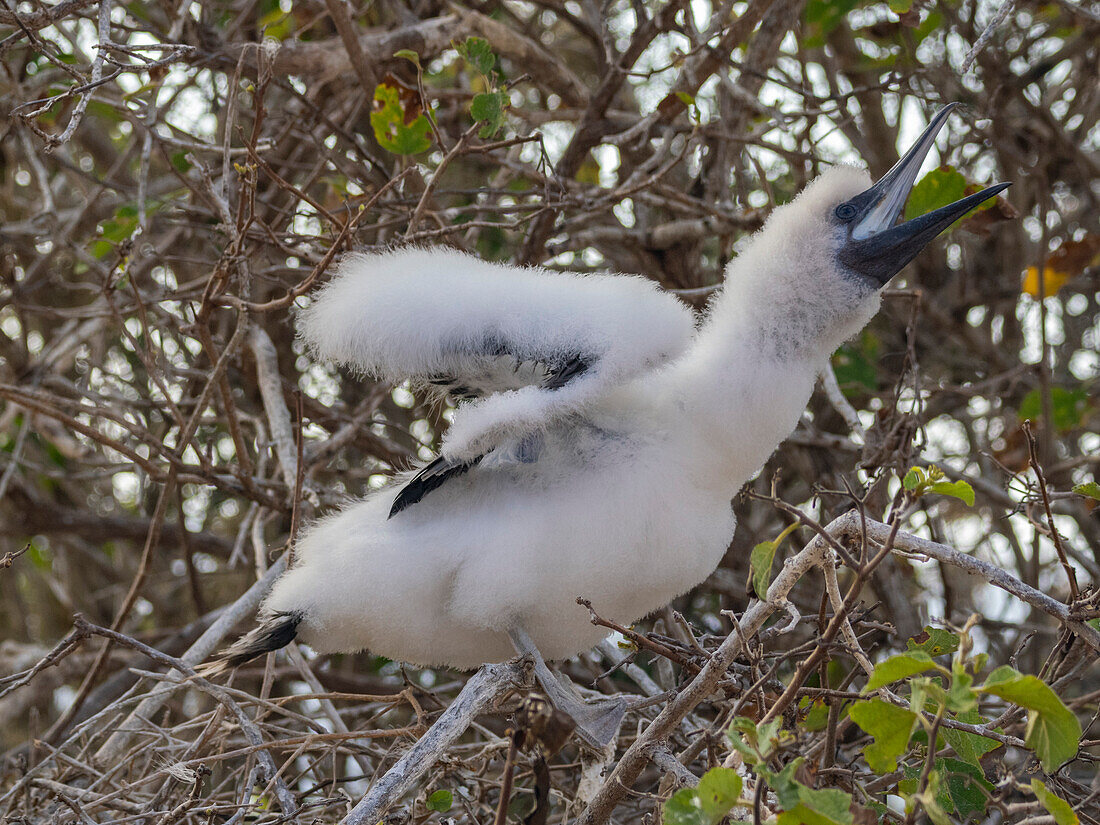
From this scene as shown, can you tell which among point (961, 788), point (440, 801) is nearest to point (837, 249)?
point (961, 788)

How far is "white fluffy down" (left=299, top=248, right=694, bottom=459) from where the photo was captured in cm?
171

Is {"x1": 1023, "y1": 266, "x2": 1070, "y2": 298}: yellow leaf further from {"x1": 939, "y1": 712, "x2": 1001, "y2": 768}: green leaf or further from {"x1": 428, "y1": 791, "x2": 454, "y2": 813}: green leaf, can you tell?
{"x1": 428, "y1": 791, "x2": 454, "y2": 813}: green leaf

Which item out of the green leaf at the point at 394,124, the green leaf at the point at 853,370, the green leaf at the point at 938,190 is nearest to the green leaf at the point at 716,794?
the green leaf at the point at 938,190

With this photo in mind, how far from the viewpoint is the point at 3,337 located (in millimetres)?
3340

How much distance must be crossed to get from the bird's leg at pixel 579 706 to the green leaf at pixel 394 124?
45.3 inches

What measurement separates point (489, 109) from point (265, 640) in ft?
3.76

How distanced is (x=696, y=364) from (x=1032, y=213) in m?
2.64

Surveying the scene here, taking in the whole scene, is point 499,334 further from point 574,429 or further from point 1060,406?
point 1060,406

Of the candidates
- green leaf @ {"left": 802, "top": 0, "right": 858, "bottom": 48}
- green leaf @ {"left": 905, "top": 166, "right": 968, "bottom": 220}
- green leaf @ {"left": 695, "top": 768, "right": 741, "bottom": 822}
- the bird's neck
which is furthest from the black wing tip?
green leaf @ {"left": 802, "top": 0, "right": 858, "bottom": 48}

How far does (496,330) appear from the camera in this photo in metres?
1.75

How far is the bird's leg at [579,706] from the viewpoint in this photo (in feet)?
6.03

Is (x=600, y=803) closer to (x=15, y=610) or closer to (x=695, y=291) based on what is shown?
(x=695, y=291)

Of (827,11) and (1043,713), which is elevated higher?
(827,11)

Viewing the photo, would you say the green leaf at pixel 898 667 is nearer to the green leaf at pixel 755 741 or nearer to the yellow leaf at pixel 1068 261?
the green leaf at pixel 755 741
